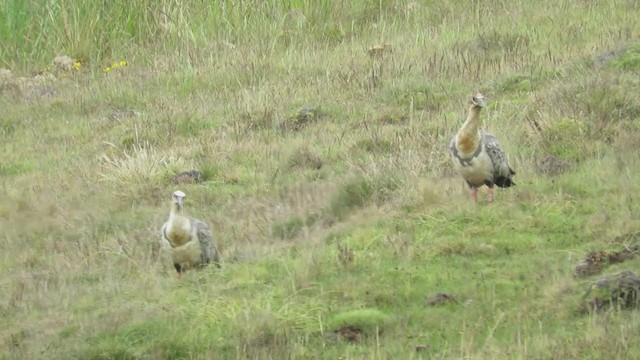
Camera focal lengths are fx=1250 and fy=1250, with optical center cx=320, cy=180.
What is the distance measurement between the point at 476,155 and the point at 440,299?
1.84m

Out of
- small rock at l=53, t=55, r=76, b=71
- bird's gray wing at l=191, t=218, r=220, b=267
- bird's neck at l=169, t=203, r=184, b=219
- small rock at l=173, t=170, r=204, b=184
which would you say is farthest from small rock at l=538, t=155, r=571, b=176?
small rock at l=53, t=55, r=76, b=71

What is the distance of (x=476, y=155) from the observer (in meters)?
9.95

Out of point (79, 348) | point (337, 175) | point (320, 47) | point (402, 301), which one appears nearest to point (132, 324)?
point (79, 348)

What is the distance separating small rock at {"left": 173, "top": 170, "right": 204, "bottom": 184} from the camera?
1277 centimetres

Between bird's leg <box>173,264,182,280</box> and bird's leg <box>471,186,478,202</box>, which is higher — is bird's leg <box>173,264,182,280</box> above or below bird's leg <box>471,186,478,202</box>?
below

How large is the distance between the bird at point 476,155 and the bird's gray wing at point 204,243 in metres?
2.10

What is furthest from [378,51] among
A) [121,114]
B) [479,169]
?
[479,169]

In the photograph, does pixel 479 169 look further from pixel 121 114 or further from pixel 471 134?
pixel 121 114

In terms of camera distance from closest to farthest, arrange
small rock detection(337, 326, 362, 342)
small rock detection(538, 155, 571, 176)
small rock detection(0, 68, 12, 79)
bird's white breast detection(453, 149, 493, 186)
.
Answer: small rock detection(337, 326, 362, 342) → bird's white breast detection(453, 149, 493, 186) → small rock detection(538, 155, 571, 176) → small rock detection(0, 68, 12, 79)

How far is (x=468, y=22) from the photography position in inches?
686

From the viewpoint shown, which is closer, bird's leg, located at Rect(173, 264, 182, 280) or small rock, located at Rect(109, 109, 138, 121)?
bird's leg, located at Rect(173, 264, 182, 280)

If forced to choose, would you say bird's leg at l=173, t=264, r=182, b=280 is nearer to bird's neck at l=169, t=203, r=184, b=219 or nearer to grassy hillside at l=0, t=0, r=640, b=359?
grassy hillside at l=0, t=0, r=640, b=359

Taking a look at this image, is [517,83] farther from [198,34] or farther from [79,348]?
[79,348]

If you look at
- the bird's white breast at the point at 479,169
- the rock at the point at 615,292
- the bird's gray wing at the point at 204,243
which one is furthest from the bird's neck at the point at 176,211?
the rock at the point at 615,292
